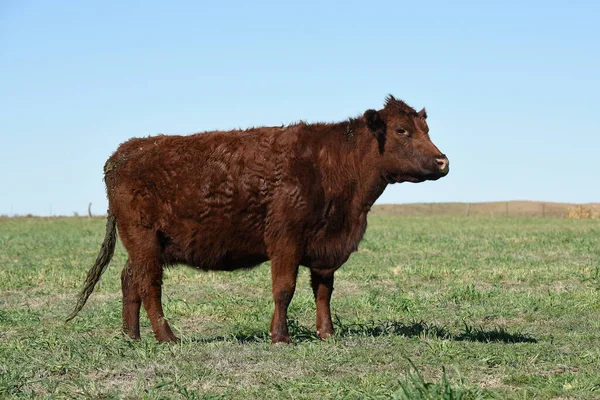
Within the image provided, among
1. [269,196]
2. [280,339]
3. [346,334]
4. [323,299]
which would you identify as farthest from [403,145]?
[280,339]

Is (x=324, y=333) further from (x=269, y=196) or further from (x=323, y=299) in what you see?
(x=269, y=196)

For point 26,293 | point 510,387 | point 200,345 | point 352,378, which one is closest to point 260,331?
point 200,345

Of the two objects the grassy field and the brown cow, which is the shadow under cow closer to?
the grassy field

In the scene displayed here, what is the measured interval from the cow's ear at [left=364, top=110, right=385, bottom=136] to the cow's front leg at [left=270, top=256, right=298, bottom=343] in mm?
1823

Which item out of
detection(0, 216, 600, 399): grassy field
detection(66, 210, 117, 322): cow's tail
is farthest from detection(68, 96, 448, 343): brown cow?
detection(0, 216, 600, 399): grassy field

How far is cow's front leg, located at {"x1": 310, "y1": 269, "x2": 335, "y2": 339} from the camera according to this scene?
31.9 ft

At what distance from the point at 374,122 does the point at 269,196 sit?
1.55 meters

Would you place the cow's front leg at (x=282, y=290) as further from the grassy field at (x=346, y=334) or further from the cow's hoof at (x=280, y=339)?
the grassy field at (x=346, y=334)

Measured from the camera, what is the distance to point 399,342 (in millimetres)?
8828

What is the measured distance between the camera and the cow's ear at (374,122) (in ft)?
31.6

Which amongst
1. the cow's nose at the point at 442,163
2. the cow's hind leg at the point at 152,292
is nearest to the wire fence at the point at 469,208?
the cow's hind leg at the point at 152,292

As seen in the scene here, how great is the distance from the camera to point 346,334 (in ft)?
32.0

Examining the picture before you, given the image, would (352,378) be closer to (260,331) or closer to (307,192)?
(307,192)

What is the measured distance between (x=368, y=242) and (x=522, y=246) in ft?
16.4
